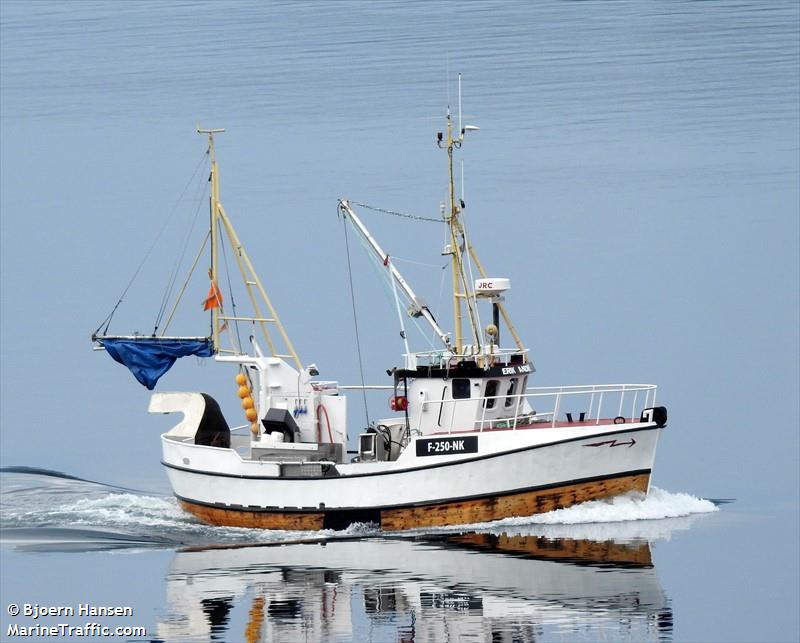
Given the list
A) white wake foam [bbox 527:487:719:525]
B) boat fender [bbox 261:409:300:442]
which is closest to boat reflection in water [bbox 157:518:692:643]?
white wake foam [bbox 527:487:719:525]

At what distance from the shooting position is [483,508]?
114 feet

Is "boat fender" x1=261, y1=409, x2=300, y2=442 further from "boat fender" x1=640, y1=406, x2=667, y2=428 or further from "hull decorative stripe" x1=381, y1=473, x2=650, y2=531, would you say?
"boat fender" x1=640, y1=406, x2=667, y2=428

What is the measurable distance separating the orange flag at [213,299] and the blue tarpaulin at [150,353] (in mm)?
1015

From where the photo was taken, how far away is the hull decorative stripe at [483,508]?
34.6m

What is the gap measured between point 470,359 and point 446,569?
6.12m

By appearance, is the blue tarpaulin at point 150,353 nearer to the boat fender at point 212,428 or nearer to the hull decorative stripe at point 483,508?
the boat fender at point 212,428

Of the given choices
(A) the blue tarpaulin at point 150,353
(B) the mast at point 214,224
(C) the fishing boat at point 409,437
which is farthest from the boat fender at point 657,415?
(A) the blue tarpaulin at point 150,353

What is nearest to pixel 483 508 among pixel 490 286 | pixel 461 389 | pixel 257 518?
pixel 461 389

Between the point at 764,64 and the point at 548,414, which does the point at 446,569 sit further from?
the point at 764,64

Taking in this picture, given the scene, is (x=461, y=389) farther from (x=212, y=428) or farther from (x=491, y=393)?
(x=212, y=428)

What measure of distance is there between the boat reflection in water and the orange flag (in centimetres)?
590

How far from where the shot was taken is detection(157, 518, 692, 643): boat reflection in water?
87.1ft

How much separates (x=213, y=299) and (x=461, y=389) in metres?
5.98

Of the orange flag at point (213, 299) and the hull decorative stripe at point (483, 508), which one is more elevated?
the orange flag at point (213, 299)
